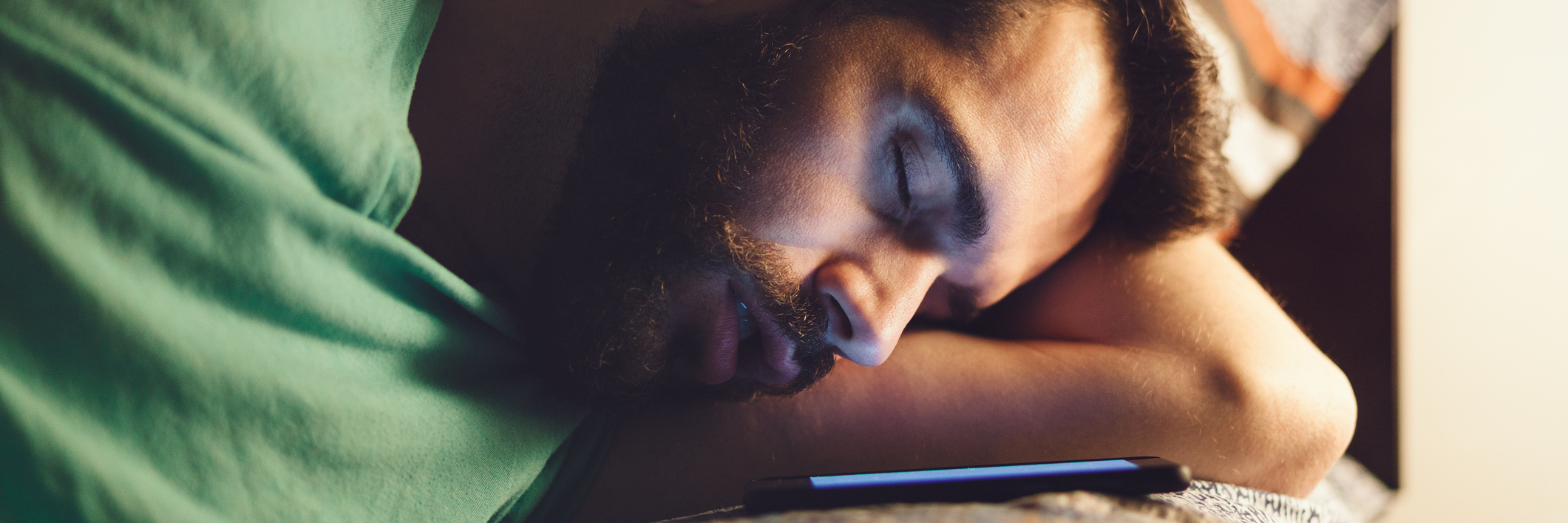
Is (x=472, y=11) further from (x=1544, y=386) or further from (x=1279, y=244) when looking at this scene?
→ (x=1544, y=386)

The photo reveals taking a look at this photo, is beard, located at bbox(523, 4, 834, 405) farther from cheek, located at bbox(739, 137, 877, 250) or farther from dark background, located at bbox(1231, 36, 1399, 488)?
dark background, located at bbox(1231, 36, 1399, 488)

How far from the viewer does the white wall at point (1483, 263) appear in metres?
1.30

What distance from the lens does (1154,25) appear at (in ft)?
2.37

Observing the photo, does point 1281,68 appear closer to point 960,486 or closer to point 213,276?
point 960,486

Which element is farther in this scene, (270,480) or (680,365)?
(680,365)

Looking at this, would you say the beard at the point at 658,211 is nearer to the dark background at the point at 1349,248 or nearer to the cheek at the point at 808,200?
the cheek at the point at 808,200

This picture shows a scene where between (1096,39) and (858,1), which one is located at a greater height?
(1096,39)

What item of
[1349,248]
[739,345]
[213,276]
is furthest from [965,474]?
[1349,248]

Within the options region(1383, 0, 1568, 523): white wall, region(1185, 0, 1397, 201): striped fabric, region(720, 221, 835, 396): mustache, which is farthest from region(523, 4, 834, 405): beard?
region(1383, 0, 1568, 523): white wall

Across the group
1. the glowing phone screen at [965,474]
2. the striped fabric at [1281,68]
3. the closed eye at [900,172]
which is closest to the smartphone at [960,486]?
the glowing phone screen at [965,474]

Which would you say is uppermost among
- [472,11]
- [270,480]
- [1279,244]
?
[1279,244]

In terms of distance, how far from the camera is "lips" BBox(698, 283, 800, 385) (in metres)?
0.67

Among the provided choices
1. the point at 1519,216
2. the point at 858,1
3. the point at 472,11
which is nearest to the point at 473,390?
the point at 472,11

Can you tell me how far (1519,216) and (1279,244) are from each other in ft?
1.92
